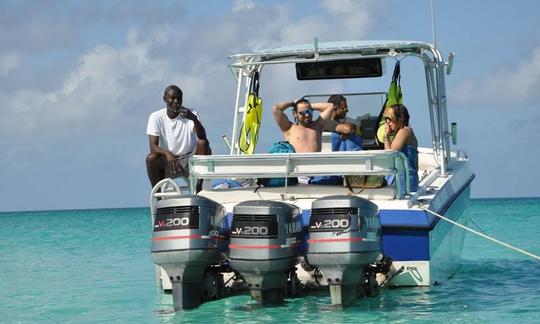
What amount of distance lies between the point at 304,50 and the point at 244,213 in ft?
9.30

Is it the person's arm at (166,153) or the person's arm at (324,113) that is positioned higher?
the person's arm at (324,113)

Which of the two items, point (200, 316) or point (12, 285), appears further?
point (12, 285)

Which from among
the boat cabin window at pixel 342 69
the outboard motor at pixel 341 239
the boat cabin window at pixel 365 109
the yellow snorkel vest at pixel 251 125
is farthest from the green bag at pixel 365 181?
the boat cabin window at pixel 365 109

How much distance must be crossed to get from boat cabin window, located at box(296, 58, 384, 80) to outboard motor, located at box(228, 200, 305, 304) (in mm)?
3276

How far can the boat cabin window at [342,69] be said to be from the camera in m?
10.8

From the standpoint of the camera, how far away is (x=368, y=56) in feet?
34.0

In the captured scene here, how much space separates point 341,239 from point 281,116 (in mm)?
2584

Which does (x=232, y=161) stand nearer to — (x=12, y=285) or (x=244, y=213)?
(x=244, y=213)

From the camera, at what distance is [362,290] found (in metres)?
8.24

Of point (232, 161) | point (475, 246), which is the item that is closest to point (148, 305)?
point (232, 161)

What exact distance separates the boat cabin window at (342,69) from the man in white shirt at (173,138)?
5.76 ft

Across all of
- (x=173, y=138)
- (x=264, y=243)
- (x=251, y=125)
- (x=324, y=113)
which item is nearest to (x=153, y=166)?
(x=173, y=138)

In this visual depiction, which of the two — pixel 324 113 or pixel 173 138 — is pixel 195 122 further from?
pixel 324 113

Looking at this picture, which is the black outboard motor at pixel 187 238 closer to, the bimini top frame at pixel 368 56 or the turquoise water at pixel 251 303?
the turquoise water at pixel 251 303
